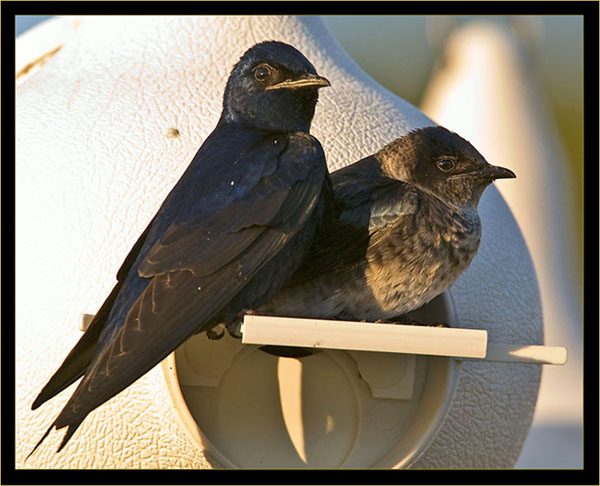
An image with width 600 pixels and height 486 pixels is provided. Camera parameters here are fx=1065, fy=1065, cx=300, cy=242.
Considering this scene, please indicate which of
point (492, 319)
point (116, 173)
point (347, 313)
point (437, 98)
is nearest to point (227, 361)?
point (347, 313)

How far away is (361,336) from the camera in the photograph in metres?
2.25

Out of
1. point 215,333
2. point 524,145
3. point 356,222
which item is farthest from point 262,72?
point 524,145

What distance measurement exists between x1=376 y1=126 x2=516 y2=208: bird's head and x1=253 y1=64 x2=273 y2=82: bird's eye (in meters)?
0.37

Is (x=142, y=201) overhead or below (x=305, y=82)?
below

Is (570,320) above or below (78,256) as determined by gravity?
below

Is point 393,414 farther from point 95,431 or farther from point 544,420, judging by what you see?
point 544,420

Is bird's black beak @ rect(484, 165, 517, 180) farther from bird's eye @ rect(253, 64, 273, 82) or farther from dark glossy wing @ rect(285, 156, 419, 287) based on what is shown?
bird's eye @ rect(253, 64, 273, 82)

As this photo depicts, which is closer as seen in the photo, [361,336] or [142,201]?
[361,336]

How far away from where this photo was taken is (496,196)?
10.2ft

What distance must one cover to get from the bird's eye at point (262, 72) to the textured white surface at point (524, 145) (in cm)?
411

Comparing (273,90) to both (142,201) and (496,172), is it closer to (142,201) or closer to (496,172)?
(142,201)

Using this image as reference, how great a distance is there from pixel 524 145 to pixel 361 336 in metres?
5.64

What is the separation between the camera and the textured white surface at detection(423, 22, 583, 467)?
6832 millimetres

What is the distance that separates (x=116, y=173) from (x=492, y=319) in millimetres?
1069
